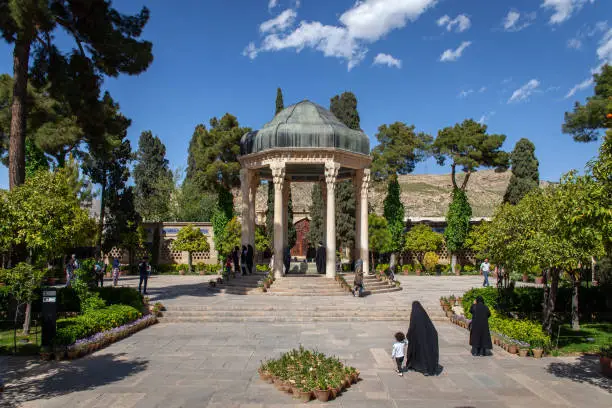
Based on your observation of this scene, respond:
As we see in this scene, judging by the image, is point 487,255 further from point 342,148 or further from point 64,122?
point 64,122

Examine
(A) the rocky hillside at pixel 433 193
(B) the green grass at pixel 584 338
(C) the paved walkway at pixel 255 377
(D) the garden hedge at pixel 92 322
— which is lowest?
(B) the green grass at pixel 584 338

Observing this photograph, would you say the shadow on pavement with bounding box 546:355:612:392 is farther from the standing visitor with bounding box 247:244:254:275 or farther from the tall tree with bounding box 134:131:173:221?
the tall tree with bounding box 134:131:173:221

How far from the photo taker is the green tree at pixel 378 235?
32469mm

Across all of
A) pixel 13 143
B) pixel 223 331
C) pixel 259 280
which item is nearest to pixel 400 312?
pixel 223 331

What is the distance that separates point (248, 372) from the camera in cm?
879

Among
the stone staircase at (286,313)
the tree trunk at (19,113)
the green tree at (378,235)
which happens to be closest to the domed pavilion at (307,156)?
the stone staircase at (286,313)

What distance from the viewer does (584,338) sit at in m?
12.9

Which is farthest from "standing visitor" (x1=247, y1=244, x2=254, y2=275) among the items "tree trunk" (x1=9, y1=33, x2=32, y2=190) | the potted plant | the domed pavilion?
the potted plant

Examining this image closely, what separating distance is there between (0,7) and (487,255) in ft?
52.1

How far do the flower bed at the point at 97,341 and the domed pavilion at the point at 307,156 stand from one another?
7.84 m

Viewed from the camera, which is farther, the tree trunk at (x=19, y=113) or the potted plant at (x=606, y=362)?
the tree trunk at (x=19, y=113)

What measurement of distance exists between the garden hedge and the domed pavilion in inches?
313

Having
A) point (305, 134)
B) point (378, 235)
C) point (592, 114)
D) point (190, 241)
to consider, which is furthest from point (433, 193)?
point (305, 134)

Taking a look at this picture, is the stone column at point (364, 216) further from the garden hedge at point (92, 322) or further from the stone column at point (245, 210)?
the garden hedge at point (92, 322)
